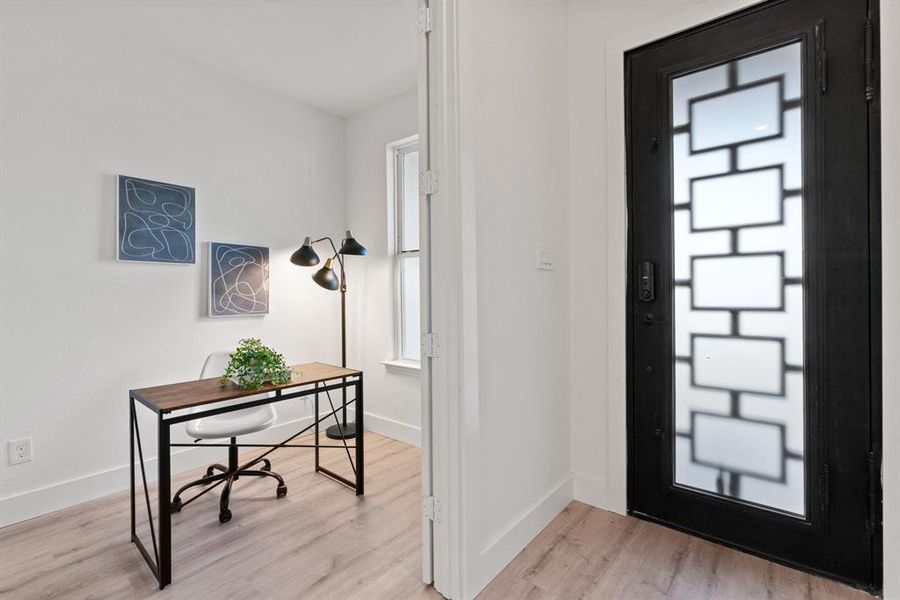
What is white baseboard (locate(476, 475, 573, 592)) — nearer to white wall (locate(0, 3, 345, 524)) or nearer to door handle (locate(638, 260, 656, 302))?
door handle (locate(638, 260, 656, 302))

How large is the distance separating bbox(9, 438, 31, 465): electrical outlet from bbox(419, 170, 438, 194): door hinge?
95.7 inches

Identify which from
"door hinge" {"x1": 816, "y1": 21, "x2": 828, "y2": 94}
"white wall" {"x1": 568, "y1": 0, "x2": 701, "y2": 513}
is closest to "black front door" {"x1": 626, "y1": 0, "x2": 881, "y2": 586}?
"door hinge" {"x1": 816, "y1": 21, "x2": 828, "y2": 94}

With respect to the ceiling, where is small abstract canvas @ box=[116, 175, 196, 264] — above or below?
below

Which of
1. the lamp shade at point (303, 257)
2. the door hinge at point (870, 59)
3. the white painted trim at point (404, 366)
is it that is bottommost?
the white painted trim at point (404, 366)

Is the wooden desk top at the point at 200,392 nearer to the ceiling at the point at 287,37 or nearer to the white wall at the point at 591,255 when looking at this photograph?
the white wall at the point at 591,255

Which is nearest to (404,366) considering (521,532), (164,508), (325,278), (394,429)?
(394,429)

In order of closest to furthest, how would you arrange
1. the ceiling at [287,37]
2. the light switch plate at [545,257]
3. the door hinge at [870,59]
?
the door hinge at [870,59]
the light switch plate at [545,257]
the ceiling at [287,37]

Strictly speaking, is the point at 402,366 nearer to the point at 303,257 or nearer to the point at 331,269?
the point at 331,269

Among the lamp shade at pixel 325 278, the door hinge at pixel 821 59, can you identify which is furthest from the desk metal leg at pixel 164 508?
the door hinge at pixel 821 59

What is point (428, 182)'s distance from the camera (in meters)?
1.59

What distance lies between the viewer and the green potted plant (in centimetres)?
207

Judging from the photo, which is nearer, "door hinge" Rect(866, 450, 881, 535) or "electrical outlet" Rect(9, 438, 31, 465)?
"door hinge" Rect(866, 450, 881, 535)

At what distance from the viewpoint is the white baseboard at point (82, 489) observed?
2.14 metres

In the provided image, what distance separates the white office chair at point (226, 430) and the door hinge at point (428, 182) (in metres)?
1.58
